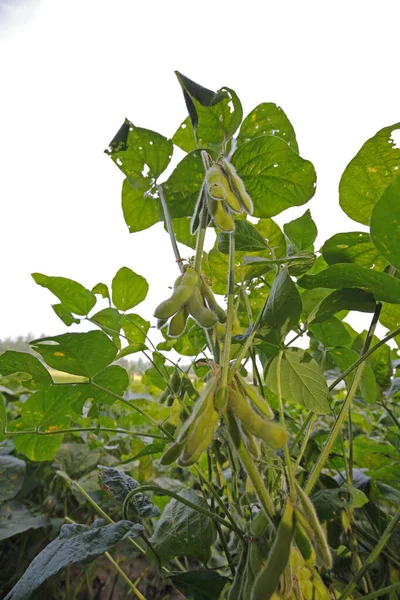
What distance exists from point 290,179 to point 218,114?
0.59ft

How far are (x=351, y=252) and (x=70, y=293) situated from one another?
618 mm

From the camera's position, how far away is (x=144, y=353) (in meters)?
0.88

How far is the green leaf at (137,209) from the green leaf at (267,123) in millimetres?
257

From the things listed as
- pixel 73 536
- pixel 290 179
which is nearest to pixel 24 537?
pixel 73 536

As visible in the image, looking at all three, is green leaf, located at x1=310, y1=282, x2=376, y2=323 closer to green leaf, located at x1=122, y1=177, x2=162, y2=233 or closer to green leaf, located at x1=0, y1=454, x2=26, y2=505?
green leaf, located at x1=122, y1=177, x2=162, y2=233

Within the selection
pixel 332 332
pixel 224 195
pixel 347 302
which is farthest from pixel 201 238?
pixel 332 332

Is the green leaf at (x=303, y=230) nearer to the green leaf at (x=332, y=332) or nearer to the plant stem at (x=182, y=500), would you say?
the green leaf at (x=332, y=332)

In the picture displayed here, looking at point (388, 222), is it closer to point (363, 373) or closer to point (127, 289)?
point (363, 373)

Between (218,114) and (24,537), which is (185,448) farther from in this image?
(24,537)

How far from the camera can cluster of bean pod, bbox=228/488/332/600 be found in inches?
14.3

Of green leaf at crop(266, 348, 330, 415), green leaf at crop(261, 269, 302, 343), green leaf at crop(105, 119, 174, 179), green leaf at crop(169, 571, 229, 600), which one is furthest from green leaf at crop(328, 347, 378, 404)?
green leaf at crop(105, 119, 174, 179)

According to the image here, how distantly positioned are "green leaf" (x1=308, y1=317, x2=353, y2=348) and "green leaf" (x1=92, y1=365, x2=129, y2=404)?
43 cm

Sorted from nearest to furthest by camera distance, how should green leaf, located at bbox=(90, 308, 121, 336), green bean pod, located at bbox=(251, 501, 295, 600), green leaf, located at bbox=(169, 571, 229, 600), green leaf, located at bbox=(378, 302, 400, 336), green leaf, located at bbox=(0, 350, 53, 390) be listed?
green bean pod, located at bbox=(251, 501, 295, 600), green leaf, located at bbox=(169, 571, 229, 600), green leaf, located at bbox=(0, 350, 53, 390), green leaf, located at bbox=(378, 302, 400, 336), green leaf, located at bbox=(90, 308, 121, 336)

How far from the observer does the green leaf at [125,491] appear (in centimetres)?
70
